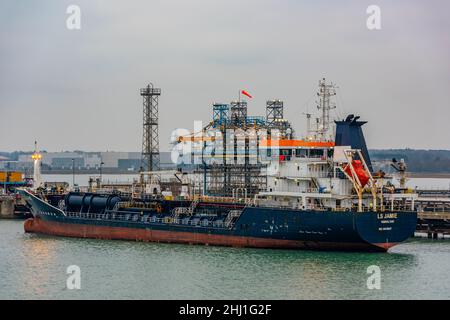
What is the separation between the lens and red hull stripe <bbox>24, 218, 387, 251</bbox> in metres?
50.3

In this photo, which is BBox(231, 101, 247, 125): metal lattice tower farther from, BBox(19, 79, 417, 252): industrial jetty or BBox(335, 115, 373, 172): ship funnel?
BBox(335, 115, 373, 172): ship funnel

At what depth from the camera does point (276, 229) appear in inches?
2023

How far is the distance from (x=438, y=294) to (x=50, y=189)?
36.6 metres

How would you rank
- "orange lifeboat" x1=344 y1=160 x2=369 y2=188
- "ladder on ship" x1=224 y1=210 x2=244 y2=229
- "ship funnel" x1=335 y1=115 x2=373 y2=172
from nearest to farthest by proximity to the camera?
"orange lifeboat" x1=344 y1=160 x2=369 y2=188 → "ship funnel" x1=335 y1=115 x2=373 y2=172 → "ladder on ship" x1=224 y1=210 x2=244 y2=229

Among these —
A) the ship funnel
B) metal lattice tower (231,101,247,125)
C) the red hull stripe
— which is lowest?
the red hull stripe

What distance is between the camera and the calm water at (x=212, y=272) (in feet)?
130

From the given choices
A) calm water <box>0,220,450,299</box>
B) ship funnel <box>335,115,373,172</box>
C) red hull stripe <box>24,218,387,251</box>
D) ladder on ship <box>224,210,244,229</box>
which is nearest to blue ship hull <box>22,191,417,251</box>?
red hull stripe <box>24,218,387,251</box>

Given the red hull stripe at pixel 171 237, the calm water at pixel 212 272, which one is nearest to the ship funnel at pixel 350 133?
the red hull stripe at pixel 171 237

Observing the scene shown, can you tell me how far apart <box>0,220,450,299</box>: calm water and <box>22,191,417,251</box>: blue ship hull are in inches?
31.1

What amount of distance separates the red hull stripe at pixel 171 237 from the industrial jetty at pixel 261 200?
2.6 inches

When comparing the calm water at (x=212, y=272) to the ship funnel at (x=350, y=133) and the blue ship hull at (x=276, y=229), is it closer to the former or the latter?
the blue ship hull at (x=276, y=229)

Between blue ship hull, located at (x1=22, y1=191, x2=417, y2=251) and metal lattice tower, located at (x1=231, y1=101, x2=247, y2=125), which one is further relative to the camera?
metal lattice tower, located at (x1=231, y1=101, x2=247, y2=125)

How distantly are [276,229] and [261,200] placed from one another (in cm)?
299

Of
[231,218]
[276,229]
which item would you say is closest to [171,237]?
[231,218]
